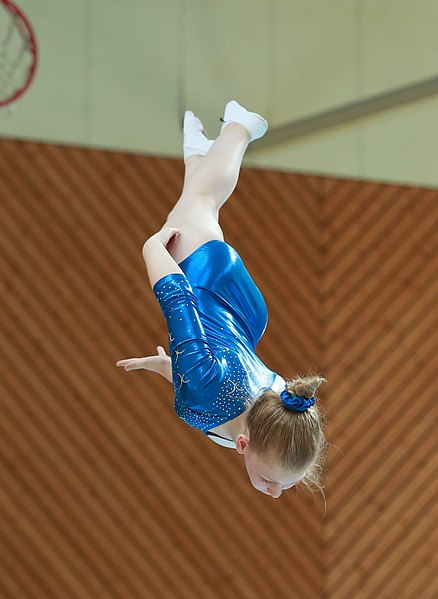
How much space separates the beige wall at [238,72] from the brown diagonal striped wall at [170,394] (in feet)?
0.69

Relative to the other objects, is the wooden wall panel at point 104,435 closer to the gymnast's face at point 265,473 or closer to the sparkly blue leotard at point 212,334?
the sparkly blue leotard at point 212,334

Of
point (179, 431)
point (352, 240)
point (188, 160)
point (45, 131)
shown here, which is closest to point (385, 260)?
point (352, 240)

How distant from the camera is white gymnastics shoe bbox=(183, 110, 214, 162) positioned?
4.96 metres

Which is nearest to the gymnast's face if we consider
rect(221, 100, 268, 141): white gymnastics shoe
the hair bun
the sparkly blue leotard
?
the sparkly blue leotard

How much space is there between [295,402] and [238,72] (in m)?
4.89

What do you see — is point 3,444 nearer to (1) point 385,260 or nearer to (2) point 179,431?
(2) point 179,431

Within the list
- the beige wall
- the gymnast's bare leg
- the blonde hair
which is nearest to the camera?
the blonde hair

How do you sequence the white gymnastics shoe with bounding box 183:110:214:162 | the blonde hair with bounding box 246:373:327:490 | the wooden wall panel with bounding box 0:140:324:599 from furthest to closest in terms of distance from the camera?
the wooden wall panel with bounding box 0:140:324:599
the white gymnastics shoe with bounding box 183:110:214:162
the blonde hair with bounding box 246:373:327:490

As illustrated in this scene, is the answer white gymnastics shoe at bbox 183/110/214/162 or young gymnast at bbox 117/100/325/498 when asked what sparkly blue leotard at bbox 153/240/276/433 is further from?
white gymnastics shoe at bbox 183/110/214/162

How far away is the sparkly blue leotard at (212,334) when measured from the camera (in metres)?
3.89

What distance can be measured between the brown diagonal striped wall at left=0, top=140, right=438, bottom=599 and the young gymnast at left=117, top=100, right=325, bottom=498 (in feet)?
9.55

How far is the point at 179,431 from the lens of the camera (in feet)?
25.1

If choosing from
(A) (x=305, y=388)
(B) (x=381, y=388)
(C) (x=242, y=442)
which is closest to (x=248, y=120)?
(A) (x=305, y=388)

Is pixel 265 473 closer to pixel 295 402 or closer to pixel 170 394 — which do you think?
pixel 295 402
